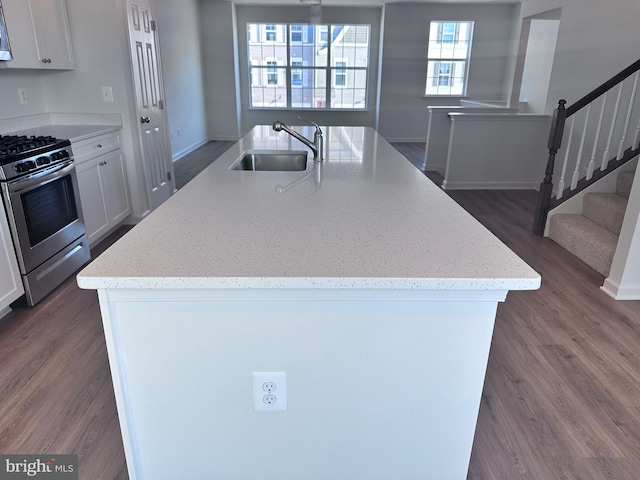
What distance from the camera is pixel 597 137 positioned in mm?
3617

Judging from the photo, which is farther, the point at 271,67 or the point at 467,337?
the point at 271,67

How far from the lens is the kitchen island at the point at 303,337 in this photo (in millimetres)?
1068

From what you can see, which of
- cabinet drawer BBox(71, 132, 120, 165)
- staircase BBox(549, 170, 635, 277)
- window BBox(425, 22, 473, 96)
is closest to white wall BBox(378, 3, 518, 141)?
window BBox(425, 22, 473, 96)

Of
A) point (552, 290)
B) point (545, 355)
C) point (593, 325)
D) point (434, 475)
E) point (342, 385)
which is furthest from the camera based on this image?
point (552, 290)

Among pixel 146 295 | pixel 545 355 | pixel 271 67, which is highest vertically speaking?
pixel 271 67

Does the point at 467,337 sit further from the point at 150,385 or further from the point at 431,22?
the point at 431,22

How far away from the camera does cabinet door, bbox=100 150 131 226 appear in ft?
11.7

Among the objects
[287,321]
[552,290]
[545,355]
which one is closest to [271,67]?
[552,290]

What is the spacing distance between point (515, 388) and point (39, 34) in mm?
3745

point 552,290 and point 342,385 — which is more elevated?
point 342,385

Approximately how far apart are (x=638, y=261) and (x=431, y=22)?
23.4ft

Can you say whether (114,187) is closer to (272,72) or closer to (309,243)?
(309,243)

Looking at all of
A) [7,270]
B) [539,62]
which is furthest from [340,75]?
[7,270]

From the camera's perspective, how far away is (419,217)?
1441 mm
